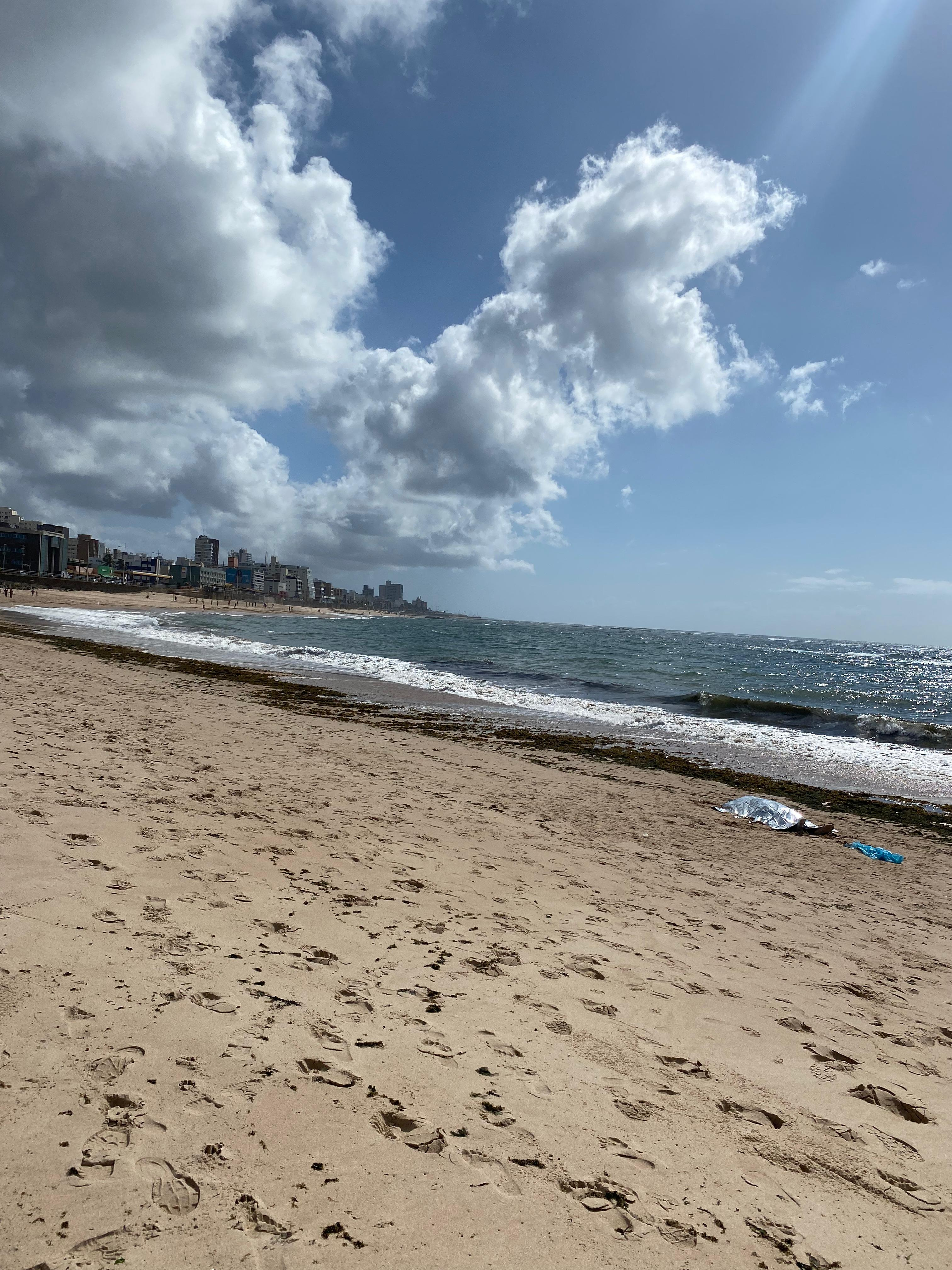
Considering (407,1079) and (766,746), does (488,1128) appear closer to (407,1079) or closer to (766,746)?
(407,1079)

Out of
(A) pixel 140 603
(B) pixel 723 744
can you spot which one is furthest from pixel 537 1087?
(A) pixel 140 603

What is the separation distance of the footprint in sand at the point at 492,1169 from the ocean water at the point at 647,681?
16.4 m

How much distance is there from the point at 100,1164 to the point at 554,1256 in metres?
1.73

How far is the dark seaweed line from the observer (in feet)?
37.6

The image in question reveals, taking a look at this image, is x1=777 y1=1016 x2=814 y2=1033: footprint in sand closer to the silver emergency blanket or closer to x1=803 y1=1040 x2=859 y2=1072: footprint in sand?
x1=803 y1=1040 x2=859 y2=1072: footprint in sand

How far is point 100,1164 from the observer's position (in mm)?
2312

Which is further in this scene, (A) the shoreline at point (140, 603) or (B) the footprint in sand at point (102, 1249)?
(A) the shoreline at point (140, 603)

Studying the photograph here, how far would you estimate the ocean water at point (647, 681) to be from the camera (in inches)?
771

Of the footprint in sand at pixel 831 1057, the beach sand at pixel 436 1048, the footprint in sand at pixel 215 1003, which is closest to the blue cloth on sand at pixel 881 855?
the beach sand at pixel 436 1048

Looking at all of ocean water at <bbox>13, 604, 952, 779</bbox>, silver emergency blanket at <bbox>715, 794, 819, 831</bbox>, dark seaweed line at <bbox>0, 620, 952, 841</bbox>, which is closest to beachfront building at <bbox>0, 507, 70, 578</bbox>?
ocean water at <bbox>13, 604, 952, 779</bbox>

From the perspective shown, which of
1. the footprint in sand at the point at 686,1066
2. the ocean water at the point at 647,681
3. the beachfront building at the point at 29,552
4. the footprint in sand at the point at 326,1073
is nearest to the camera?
the footprint in sand at the point at 326,1073

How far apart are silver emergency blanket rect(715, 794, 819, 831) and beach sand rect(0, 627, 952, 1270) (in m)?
2.47

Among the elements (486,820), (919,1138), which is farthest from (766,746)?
(919,1138)

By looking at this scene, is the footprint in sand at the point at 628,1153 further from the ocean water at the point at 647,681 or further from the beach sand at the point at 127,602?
the beach sand at the point at 127,602
